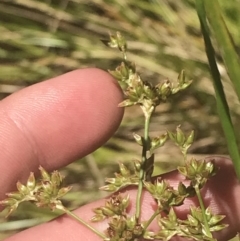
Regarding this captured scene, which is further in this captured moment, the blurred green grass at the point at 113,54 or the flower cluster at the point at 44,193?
the blurred green grass at the point at 113,54

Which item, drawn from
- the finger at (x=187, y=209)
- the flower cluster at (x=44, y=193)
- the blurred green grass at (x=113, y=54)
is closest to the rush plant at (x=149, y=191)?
the flower cluster at (x=44, y=193)

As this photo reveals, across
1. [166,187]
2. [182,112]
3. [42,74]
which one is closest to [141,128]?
[182,112]

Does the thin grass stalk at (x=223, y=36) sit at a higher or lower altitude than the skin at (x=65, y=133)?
higher

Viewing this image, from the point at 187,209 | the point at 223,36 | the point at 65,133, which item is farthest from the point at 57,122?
the point at 223,36

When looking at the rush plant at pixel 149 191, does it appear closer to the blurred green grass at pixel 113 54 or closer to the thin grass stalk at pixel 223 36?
the thin grass stalk at pixel 223 36

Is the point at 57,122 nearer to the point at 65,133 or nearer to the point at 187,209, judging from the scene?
the point at 65,133

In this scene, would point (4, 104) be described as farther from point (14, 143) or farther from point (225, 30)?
point (225, 30)

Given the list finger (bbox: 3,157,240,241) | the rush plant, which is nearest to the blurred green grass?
finger (bbox: 3,157,240,241)

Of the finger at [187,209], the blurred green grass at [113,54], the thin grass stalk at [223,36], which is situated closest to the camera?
the thin grass stalk at [223,36]
